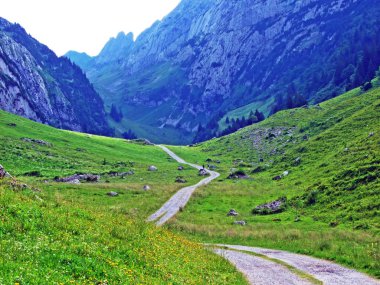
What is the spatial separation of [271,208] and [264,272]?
96.7ft

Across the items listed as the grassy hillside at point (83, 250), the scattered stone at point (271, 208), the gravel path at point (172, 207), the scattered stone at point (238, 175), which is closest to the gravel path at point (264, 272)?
the grassy hillside at point (83, 250)

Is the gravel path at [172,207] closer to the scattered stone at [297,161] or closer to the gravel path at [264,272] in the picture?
the gravel path at [264,272]

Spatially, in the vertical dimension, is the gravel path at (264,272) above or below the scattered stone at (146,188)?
below

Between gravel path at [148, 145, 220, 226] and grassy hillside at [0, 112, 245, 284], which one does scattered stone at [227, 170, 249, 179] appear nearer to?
gravel path at [148, 145, 220, 226]

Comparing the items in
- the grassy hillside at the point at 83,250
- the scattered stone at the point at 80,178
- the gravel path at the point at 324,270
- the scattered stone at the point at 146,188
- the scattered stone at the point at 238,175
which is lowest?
the gravel path at the point at 324,270

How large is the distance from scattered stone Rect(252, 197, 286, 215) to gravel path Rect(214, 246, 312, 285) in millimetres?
23016

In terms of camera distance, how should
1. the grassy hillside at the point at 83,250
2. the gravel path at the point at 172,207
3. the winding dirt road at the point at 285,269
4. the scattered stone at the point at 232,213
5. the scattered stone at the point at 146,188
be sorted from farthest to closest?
the scattered stone at the point at 146,188
the scattered stone at the point at 232,213
the gravel path at the point at 172,207
the winding dirt road at the point at 285,269
the grassy hillside at the point at 83,250

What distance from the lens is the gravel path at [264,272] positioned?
22.9 meters

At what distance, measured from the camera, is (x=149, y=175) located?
336 feet

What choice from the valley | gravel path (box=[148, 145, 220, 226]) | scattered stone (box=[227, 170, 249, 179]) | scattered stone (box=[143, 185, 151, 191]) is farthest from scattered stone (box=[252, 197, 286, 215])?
scattered stone (box=[227, 170, 249, 179])

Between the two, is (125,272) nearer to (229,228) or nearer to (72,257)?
(72,257)

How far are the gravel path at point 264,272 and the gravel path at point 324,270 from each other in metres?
1.40

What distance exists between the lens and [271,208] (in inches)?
2141

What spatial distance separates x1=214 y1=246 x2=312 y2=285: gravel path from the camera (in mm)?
22930
